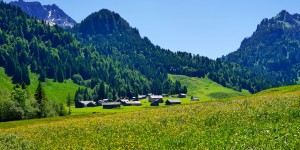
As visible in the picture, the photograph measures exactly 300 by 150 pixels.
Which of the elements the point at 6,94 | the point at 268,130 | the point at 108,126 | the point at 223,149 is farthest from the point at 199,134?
the point at 6,94

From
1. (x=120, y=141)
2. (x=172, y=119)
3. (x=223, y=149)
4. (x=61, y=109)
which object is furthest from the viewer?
(x=61, y=109)

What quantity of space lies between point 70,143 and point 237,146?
59.7ft

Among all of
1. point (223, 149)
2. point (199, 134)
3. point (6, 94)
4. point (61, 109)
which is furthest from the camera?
point (61, 109)

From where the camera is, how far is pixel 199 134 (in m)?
27.3

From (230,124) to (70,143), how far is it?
14.6 metres

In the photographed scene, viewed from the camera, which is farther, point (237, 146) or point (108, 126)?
point (108, 126)

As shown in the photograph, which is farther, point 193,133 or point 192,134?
point 193,133

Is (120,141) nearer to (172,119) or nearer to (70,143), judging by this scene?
(70,143)

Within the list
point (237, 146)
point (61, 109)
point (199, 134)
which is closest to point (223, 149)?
point (237, 146)

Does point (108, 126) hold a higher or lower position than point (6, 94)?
lower

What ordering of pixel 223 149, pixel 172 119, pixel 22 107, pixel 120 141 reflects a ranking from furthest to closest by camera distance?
pixel 22 107 → pixel 172 119 → pixel 120 141 → pixel 223 149

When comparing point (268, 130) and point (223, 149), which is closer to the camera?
point (223, 149)

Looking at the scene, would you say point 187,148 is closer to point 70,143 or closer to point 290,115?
point 290,115

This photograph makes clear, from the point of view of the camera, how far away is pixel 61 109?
14138cm
